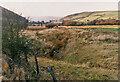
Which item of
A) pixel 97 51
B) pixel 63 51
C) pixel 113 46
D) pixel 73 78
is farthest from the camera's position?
pixel 63 51

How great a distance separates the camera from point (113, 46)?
753 inches

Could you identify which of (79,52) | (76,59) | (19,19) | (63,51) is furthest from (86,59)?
(19,19)

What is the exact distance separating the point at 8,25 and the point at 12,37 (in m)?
1.01

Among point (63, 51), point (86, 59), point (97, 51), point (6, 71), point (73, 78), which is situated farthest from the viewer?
point (63, 51)

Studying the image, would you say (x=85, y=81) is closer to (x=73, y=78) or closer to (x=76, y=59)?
(x=73, y=78)

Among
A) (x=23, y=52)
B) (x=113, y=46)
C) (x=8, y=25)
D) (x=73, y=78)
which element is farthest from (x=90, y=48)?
(x=8, y=25)

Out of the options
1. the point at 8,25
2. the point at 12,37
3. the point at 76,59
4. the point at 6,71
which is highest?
the point at 8,25

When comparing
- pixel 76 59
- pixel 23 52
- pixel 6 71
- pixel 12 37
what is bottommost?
pixel 76 59

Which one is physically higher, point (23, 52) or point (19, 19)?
point (19, 19)

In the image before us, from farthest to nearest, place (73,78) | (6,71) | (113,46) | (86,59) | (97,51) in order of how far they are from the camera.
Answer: (113,46)
(97,51)
(86,59)
(73,78)
(6,71)

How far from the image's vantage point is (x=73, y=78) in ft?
32.1

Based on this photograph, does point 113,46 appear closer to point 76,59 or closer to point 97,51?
point 97,51

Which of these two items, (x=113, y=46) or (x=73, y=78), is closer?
(x=73, y=78)

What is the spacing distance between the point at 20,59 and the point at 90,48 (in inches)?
480
